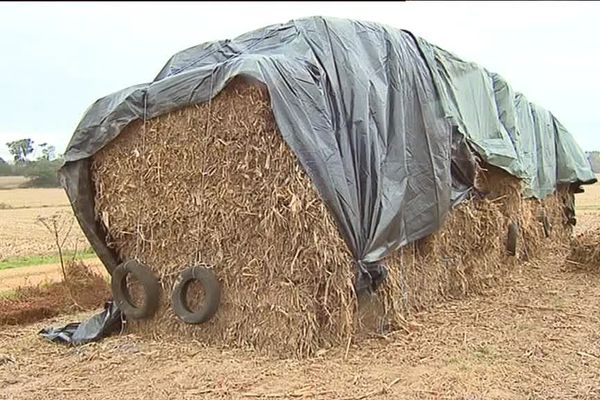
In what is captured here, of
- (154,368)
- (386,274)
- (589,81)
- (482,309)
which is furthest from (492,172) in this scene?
(589,81)

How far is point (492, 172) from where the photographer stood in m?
6.44

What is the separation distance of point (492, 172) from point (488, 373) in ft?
10.5

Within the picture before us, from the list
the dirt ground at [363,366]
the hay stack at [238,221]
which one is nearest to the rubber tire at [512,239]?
the dirt ground at [363,366]

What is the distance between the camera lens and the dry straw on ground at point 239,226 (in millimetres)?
4012

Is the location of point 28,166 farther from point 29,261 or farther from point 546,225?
point 546,225

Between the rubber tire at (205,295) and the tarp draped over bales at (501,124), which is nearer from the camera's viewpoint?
the rubber tire at (205,295)

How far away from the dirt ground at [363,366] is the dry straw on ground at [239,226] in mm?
221

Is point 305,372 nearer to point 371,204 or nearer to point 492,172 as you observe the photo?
point 371,204

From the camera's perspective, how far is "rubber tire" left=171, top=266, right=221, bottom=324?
4.31 meters

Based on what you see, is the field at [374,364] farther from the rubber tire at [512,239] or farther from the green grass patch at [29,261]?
the green grass patch at [29,261]

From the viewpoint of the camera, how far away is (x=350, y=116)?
4.39m

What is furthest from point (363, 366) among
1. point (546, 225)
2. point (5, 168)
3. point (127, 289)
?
point (5, 168)

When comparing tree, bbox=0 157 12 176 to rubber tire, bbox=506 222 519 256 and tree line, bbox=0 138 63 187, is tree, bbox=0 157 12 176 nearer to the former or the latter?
tree line, bbox=0 138 63 187

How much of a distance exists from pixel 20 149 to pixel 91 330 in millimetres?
11240
